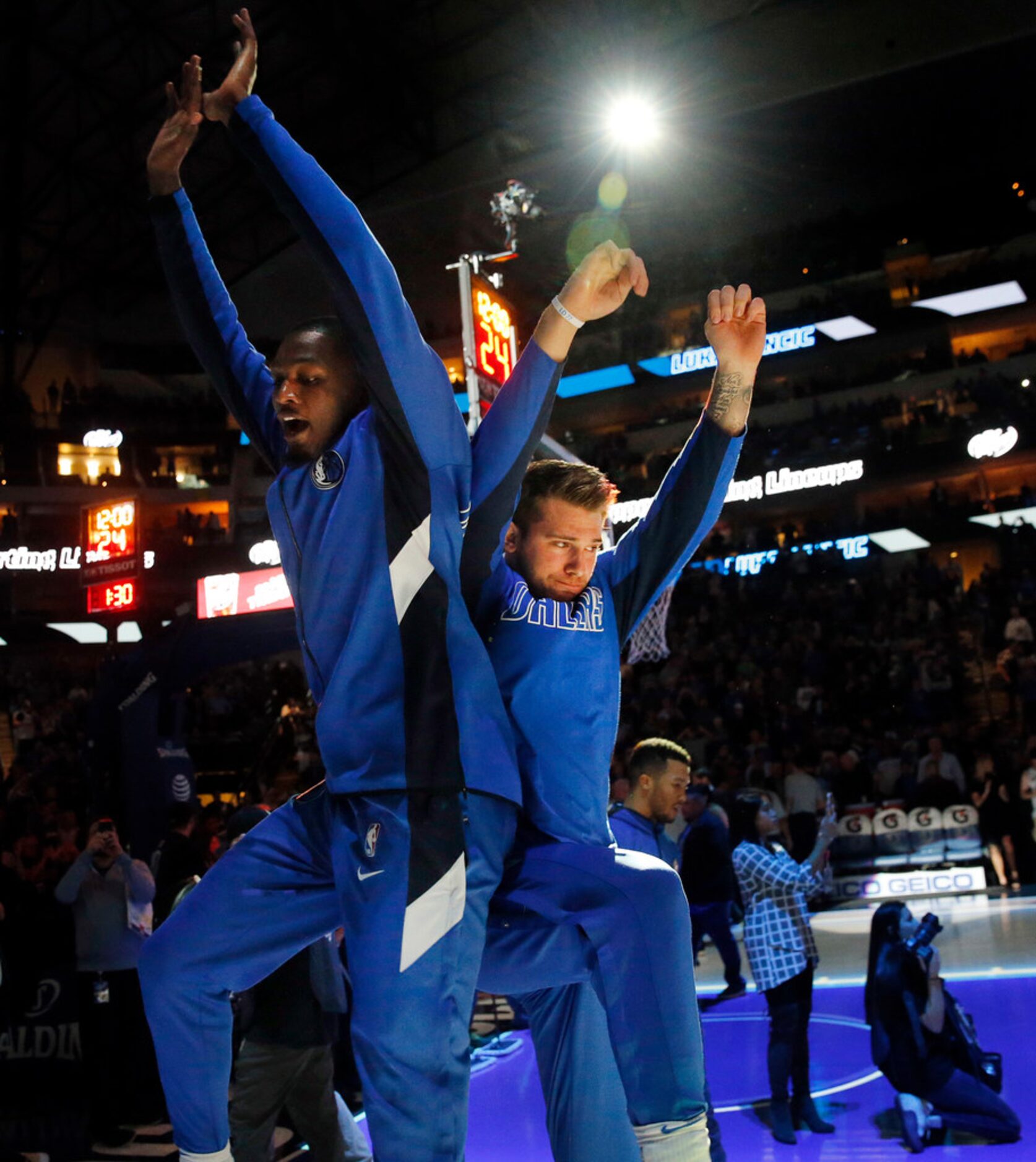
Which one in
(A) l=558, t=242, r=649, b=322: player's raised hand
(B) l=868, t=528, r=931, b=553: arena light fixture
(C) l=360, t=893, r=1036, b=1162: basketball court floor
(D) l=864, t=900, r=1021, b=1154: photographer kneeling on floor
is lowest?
(C) l=360, t=893, r=1036, b=1162: basketball court floor

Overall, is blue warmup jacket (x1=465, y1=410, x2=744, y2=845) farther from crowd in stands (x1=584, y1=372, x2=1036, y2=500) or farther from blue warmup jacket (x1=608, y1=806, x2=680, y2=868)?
crowd in stands (x1=584, y1=372, x2=1036, y2=500)

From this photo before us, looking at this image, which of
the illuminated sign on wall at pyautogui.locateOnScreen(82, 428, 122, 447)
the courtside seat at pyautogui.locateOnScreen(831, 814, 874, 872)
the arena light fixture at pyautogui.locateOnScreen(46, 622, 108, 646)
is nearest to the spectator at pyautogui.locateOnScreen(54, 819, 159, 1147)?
the courtside seat at pyautogui.locateOnScreen(831, 814, 874, 872)

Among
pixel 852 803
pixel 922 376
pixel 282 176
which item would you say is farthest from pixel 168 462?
pixel 282 176

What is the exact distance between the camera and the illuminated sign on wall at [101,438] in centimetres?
3219

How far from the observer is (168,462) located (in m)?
34.2

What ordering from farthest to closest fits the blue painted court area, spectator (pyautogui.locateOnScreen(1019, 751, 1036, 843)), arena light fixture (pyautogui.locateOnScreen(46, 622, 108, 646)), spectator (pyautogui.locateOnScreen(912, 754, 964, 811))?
1. arena light fixture (pyautogui.locateOnScreen(46, 622, 108, 646))
2. spectator (pyautogui.locateOnScreen(912, 754, 964, 811))
3. spectator (pyautogui.locateOnScreen(1019, 751, 1036, 843))
4. the blue painted court area

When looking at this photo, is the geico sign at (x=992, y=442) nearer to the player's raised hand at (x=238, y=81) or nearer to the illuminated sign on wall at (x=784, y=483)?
the illuminated sign on wall at (x=784, y=483)

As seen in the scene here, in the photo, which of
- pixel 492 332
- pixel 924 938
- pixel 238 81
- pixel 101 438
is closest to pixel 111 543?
pixel 492 332

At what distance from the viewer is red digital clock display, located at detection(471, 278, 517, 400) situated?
28.4 ft

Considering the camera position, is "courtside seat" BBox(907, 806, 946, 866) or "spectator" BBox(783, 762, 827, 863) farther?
"courtside seat" BBox(907, 806, 946, 866)

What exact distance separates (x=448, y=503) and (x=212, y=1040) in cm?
100

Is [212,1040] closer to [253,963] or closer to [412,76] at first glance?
[253,963]

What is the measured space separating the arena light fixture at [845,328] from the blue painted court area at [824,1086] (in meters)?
20.8

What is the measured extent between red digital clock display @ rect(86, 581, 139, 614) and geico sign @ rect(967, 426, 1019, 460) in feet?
57.4
